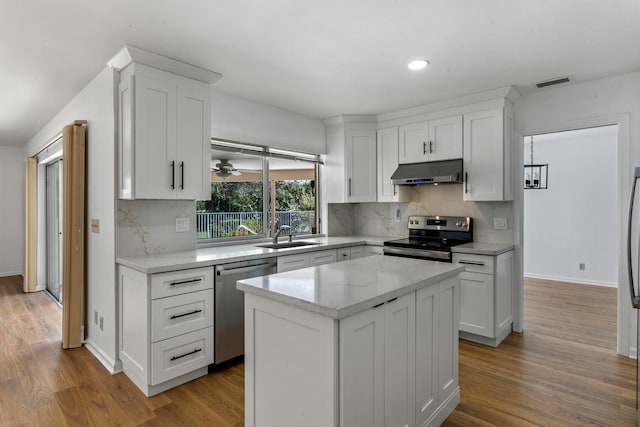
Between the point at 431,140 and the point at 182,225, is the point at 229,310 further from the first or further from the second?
the point at 431,140

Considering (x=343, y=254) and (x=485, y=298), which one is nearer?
(x=485, y=298)

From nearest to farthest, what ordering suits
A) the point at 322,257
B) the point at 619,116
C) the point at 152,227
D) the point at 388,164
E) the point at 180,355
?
the point at 180,355 → the point at 152,227 → the point at 619,116 → the point at 322,257 → the point at 388,164

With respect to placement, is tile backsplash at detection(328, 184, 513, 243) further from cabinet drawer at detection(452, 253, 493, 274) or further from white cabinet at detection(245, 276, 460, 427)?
white cabinet at detection(245, 276, 460, 427)

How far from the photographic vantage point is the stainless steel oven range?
353cm

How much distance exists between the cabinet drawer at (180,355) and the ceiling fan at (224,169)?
1657mm

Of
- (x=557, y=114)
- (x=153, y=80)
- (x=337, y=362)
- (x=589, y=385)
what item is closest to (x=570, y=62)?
(x=557, y=114)

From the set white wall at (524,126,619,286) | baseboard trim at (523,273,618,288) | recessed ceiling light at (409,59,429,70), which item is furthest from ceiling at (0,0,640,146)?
baseboard trim at (523,273,618,288)

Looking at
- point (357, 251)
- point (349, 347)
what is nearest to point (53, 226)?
point (357, 251)

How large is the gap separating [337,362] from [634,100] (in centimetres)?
350

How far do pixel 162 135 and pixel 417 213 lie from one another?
9.92ft

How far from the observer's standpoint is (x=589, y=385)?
2.54m

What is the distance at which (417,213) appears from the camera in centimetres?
440

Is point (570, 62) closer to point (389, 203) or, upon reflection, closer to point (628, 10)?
point (628, 10)

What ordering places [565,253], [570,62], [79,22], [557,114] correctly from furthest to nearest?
[565,253], [557,114], [570,62], [79,22]
